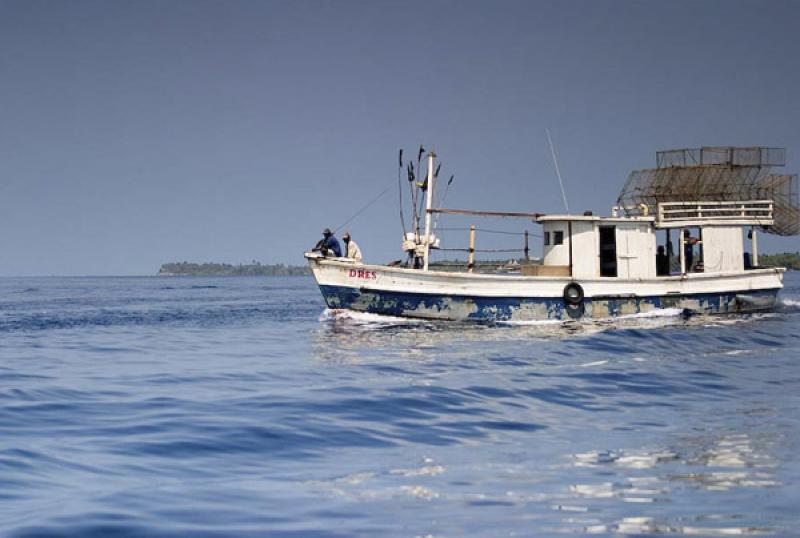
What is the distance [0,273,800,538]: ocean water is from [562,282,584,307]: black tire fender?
18.9 ft

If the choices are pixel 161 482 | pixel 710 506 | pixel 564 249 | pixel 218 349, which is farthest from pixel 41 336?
pixel 710 506

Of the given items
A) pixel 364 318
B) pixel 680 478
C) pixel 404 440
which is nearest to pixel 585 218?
pixel 364 318

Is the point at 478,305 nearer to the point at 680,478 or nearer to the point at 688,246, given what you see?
the point at 688,246

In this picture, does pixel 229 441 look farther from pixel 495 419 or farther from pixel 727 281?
pixel 727 281

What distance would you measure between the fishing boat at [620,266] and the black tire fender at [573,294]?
0.04 meters

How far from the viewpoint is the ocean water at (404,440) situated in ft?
26.6

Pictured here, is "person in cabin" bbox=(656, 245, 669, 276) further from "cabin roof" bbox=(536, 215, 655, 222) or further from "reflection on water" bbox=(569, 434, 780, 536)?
"reflection on water" bbox=(569, 434, 780, 536)

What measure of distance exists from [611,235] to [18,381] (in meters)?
21.8

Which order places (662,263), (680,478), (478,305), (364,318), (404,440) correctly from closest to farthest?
1. (680,478)
2. (404,440)
3. (478,305)
4. (364,318)
5. (662,263)

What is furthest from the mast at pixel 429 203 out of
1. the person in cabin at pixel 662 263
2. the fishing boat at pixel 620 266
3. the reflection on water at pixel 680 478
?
the reflection on water at pixel 680 478

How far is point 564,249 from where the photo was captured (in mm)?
32906

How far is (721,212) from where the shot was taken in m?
35.8

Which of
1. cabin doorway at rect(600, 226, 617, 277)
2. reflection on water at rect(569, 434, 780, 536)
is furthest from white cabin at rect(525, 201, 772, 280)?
reflection on water at rect(569, 434, 780, 536)

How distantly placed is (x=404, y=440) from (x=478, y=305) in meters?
19.4
